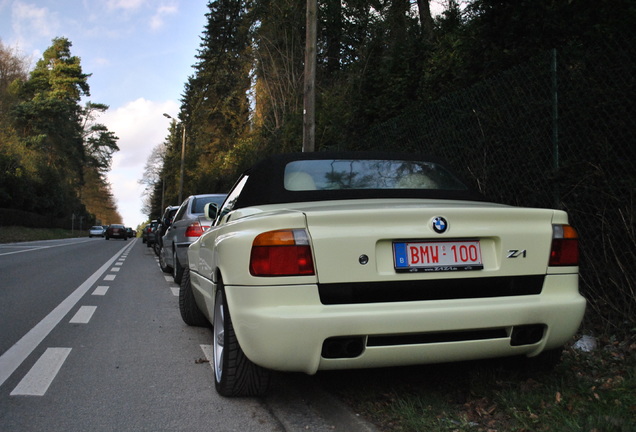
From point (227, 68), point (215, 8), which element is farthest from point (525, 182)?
point (215, 8)

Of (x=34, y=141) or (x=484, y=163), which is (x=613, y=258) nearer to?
(x=484, y=163)

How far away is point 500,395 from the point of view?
304 centimetres

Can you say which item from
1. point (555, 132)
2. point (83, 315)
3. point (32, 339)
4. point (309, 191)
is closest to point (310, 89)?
point (83, 315)

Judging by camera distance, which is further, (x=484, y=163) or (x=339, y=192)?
(x=484, y=163)

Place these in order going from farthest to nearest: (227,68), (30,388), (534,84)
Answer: (227,68) → (534,84) → (30,388)

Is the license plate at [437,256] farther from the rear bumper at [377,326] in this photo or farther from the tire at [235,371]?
the tire at [235,371]

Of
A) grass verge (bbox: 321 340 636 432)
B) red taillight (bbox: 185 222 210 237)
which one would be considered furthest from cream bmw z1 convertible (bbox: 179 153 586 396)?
red taillight (bbox: 185 222 210 237)

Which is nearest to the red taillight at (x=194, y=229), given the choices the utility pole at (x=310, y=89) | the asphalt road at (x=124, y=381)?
the asphalt road at (x=124, y=381)

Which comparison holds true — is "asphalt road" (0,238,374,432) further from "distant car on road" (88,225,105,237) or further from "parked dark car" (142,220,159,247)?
"distant car on road" (88,225,105,237)

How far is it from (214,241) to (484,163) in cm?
357

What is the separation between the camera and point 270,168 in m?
3.92

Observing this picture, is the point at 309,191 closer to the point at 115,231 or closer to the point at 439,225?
the point at 439,225

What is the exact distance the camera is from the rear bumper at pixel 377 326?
2711 mm

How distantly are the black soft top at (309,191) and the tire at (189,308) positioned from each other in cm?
188
